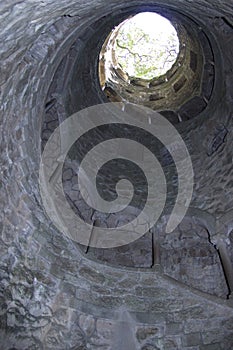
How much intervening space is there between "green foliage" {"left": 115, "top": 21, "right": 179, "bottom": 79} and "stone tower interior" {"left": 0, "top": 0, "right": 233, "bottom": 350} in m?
1.99

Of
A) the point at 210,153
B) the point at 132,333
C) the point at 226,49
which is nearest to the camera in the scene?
the point at 132,333

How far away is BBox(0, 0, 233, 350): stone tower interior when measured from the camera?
3.85 metres

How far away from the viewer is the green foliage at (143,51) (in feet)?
29.2

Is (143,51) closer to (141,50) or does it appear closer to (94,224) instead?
(141,50)

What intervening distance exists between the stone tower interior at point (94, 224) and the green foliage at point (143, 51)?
6.53 feet

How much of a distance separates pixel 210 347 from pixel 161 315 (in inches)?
23.6

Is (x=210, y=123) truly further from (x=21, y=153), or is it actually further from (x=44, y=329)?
(x=44, y=329)

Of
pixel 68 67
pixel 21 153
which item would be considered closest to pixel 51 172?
pixel 21 153

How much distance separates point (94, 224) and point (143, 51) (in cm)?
543

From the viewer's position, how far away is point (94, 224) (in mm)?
5785

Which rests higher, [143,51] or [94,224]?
[143,51]

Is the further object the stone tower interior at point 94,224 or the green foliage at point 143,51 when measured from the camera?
the green foliage at point 143,51

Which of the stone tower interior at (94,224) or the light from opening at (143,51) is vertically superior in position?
the light from opening at (143,51)

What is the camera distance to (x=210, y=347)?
4.34 m
